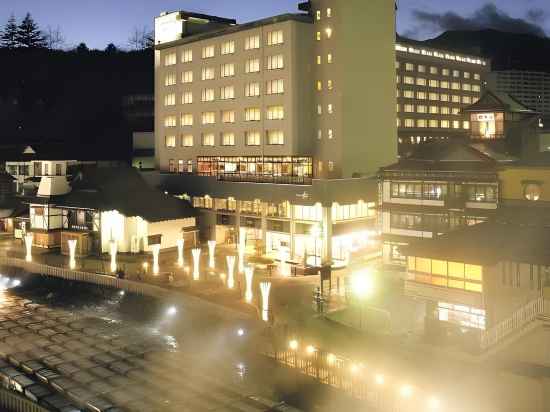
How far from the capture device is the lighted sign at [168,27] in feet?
244

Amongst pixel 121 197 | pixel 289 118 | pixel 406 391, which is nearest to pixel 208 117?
pixel 289 118

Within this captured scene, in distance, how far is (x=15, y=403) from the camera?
78.1 feet

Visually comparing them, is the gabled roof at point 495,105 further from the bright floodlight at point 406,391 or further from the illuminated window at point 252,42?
the bright floodlight at point 406,391

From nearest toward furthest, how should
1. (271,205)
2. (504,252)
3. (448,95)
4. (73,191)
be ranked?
1. (504,252)
2. (271,205)
3. (73,191)
4. (448,95)

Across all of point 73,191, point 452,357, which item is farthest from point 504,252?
point 73,191

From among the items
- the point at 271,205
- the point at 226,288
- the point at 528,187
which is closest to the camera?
the point at 528,187

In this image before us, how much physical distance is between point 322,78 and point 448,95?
71583mm

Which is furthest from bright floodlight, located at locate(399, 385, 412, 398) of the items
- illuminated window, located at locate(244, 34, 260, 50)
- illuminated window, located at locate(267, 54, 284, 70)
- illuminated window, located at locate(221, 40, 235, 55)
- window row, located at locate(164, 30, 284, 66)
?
illuminated window, located at locate(221, 40, 235, 55)

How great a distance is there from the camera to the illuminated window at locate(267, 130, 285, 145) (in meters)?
62.3

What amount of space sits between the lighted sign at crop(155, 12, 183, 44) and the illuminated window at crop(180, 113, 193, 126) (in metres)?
11.3

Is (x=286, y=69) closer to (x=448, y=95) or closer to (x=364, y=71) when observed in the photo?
(x=364, y=71)

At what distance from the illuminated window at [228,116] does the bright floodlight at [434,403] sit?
4955cm

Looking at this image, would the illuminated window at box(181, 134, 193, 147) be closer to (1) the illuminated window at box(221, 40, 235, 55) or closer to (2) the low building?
(1) the illuminated window at box(221, 40, 235, 55)

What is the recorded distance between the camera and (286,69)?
2372 inches
